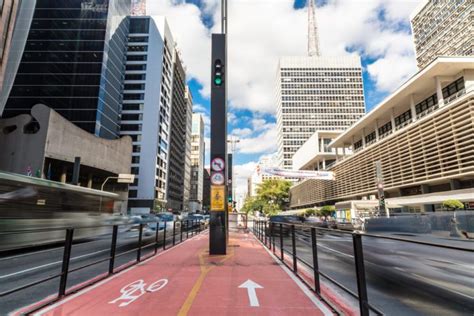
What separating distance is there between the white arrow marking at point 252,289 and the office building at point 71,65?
56.0 meters

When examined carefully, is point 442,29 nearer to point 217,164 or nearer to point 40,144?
point 217,164

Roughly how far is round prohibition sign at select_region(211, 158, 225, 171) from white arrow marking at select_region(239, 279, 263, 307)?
5.20 m

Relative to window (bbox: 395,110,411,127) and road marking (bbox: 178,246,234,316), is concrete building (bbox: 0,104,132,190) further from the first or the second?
window (bbox: 395,110,411,127)

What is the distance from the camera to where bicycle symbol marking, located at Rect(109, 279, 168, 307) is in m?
5.11

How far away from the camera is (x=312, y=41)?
523 feet

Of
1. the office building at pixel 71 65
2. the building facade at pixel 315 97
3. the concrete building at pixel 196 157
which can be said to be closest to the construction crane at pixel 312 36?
the building facade at pixel 315 97

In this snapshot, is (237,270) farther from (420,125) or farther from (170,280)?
(420,125)

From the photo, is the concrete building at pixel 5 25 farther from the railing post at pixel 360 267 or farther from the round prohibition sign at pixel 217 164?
the railing post at pixel 360 267

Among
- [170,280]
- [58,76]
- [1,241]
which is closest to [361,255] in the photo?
[170,280]

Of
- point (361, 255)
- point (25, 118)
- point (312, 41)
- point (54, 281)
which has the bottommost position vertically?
point (54, 281)

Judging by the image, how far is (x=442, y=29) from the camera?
7894 cm

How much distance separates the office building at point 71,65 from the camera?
54875mm

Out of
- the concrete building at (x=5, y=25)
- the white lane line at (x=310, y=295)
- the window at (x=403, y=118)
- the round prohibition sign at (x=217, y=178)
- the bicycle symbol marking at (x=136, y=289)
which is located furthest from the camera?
the window at (x=403, y=118)

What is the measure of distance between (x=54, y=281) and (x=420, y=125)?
3417 centimetres
